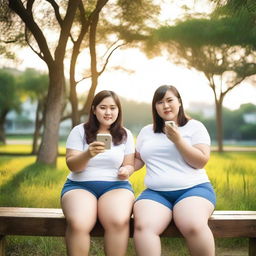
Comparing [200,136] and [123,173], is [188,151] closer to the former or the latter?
[200,136]

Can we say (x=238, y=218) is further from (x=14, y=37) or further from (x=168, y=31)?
(x=14, y=37)

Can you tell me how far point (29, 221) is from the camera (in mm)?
2266

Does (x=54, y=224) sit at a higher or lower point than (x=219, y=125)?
lower

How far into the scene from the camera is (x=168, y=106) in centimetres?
219

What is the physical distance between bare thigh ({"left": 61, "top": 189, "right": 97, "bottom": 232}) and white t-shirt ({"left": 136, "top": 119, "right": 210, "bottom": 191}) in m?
0.33

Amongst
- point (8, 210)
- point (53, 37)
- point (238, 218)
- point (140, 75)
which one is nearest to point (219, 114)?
point (140, 75)

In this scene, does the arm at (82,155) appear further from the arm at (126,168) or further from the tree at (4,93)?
the tree at (4,93)

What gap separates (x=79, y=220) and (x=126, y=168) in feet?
1.26

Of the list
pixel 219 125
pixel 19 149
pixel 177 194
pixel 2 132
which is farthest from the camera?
pixel 2 132

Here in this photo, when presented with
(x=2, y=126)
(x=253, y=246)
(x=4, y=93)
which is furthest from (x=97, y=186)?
(x=4, y=93)

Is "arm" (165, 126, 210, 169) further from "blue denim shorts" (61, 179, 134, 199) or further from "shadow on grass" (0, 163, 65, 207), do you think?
Answer: "shadow on grass" (0, 163, 65, 207)

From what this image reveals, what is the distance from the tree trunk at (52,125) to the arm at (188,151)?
6.13ft

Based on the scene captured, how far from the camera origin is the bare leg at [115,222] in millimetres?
1986

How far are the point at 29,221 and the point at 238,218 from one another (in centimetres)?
116
